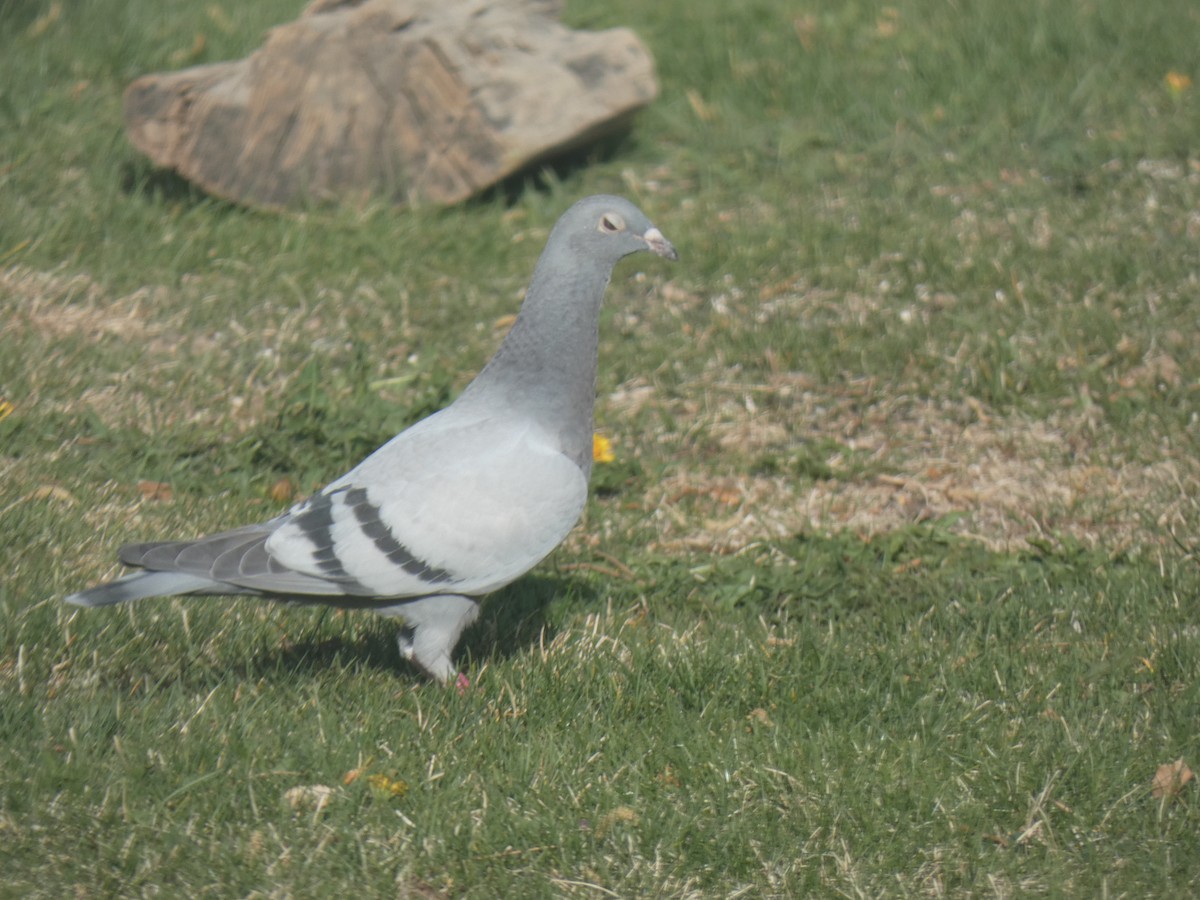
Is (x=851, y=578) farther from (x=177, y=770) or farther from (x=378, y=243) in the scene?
(x=378, y=243)

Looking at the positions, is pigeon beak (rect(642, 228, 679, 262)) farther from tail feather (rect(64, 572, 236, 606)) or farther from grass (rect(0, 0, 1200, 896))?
tail feather (rect(64, 572, 236, 606))

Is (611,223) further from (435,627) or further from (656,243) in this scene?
(435,627)

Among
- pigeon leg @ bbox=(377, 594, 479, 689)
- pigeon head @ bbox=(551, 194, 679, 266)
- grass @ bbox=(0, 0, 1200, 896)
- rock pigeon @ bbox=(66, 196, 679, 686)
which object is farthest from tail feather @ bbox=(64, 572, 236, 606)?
pigeon head @ bbox=(551, 194, 679, 266)

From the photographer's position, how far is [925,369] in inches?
208

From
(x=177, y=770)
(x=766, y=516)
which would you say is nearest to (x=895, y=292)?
(x=766, y=516)

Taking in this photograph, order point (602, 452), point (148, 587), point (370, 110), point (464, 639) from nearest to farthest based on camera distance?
point (148, 587) → point (464, 639) → point (602, 452) → point (370, 110)

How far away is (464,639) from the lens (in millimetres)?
3992

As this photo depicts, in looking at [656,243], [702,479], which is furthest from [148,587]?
[702,479]

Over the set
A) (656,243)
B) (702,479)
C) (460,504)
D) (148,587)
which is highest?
(656,243)

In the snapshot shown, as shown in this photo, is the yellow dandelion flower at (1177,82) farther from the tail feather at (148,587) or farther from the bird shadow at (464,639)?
the tail feather at (148,587)

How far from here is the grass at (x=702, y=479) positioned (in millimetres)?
2961

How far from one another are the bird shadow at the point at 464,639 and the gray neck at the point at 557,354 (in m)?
0.62

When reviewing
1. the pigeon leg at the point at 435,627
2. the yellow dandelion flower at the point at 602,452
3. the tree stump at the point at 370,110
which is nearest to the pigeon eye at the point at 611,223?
the pigeon leg at the point at 435,627

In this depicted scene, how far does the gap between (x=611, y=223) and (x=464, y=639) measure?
1273 millimetres
